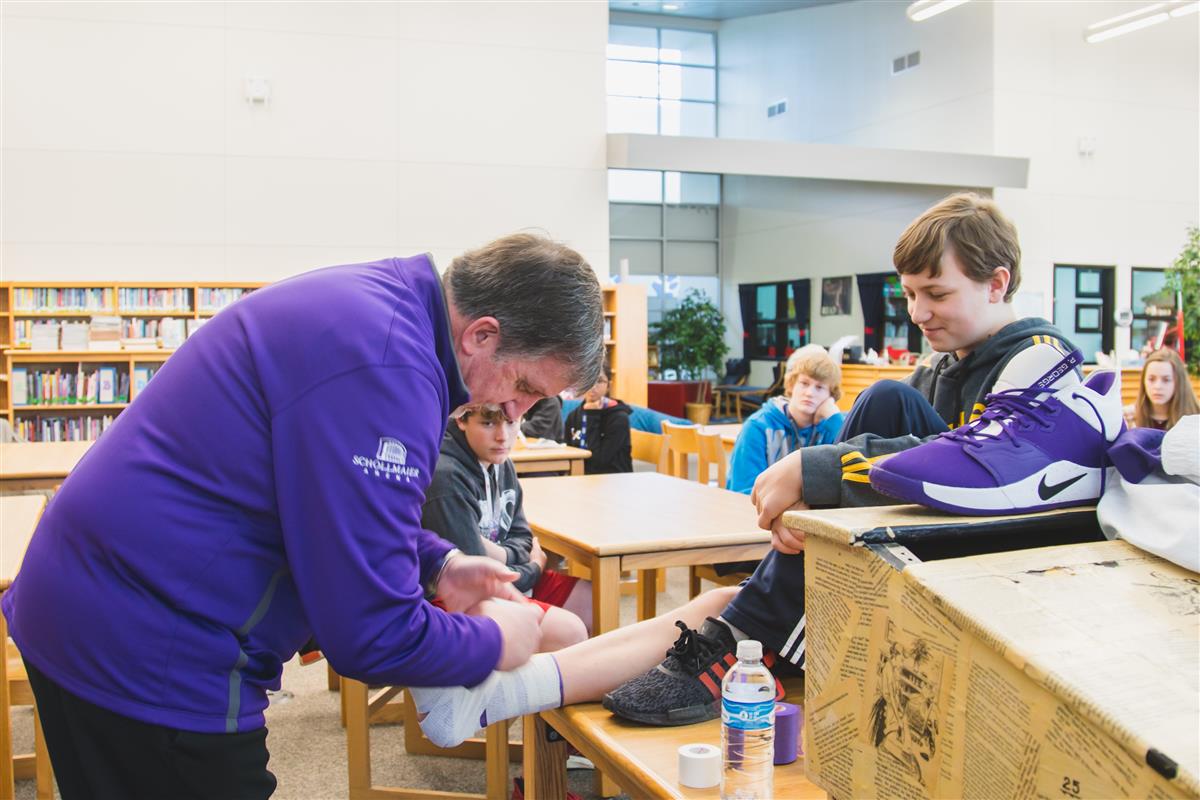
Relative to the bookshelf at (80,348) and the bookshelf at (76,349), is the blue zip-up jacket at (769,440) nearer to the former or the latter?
the bookshelf at (76,349)

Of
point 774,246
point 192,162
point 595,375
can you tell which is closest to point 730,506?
point 595,375

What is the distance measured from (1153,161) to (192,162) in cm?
1098

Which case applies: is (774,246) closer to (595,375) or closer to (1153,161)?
(1153,161)

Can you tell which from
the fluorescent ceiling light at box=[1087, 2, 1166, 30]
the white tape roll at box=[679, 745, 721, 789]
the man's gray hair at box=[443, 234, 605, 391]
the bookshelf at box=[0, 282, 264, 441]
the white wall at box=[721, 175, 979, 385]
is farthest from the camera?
the white wall at box=[721, 175, 979, 385]

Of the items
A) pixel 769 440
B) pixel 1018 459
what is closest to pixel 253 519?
pixel 1018 459

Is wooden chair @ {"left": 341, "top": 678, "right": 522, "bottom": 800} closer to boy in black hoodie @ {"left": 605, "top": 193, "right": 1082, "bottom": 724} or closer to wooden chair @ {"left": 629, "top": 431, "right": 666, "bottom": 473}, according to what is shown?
boy in black hoodie @ {"left": 605, "top": 193, "right": 1082, "bottom": 724}

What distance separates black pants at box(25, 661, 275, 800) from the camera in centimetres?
125

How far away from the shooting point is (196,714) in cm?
125

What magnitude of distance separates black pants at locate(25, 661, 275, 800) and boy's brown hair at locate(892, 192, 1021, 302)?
1.35 meters

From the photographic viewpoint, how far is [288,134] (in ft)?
30.1

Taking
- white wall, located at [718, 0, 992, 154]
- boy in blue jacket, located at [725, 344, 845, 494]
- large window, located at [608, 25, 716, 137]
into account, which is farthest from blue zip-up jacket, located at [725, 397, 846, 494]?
large window, located at [608, 25, 716, 137]

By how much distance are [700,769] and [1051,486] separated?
0.62 m

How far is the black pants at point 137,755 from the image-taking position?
4.12ft

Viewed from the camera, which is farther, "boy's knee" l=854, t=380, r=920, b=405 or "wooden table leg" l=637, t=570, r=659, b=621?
"wooden table leg" l=637, t=570, r=659, b=621
